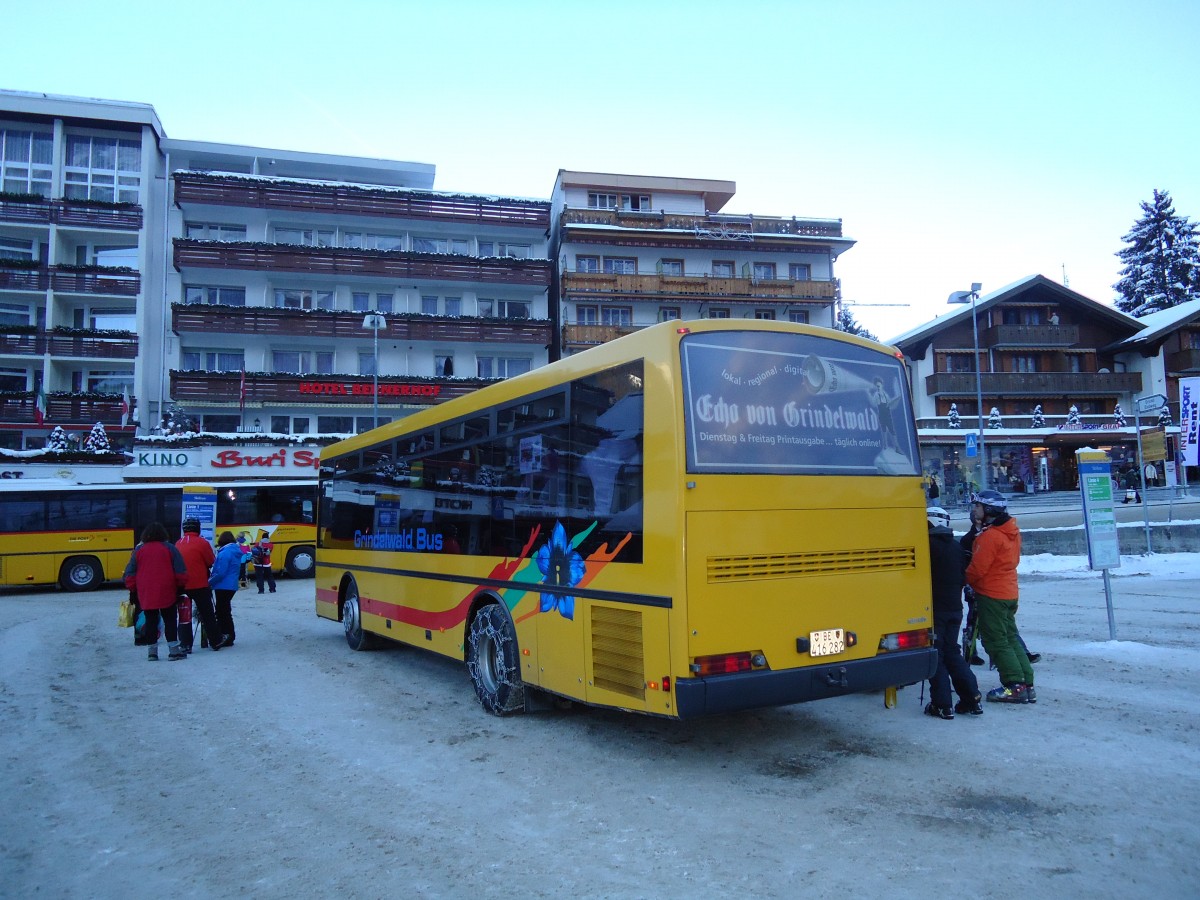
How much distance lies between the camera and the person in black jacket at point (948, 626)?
21.9ft

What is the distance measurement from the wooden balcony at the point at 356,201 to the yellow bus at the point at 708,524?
34335 millimetres

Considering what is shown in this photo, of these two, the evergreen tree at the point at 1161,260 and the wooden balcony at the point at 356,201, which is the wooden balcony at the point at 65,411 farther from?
the evergreen tree at the point at 1161,260

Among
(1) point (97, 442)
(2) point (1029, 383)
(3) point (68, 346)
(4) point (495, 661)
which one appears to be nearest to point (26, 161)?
A: (3) point (68, 346)

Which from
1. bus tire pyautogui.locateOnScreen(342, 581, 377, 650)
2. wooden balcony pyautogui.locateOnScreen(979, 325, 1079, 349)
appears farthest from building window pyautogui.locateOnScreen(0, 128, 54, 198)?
wooden balcony pyautogui.locateOnScreen(979, 325, 1079, 349)

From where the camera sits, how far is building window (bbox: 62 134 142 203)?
37344mm

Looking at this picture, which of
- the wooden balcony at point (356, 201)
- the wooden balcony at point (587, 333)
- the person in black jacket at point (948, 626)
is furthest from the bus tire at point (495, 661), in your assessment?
the wooden balcony at point (356, 201)

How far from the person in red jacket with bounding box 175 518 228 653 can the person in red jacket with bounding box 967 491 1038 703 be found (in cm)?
981

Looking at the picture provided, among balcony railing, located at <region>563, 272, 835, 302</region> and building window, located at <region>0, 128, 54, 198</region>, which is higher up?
building window, located at <region>0, 128, 54, 198</region>

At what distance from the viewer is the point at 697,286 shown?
40.6 m

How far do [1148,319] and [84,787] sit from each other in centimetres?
5976

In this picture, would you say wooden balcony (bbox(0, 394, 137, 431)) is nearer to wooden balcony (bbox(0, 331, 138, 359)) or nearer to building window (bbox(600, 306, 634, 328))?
wooden balcony (bbox(0, 331, 138, 359))

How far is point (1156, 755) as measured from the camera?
5.63 metres

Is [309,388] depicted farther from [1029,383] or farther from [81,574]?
[1029,383]

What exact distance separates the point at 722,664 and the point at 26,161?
145 feet
